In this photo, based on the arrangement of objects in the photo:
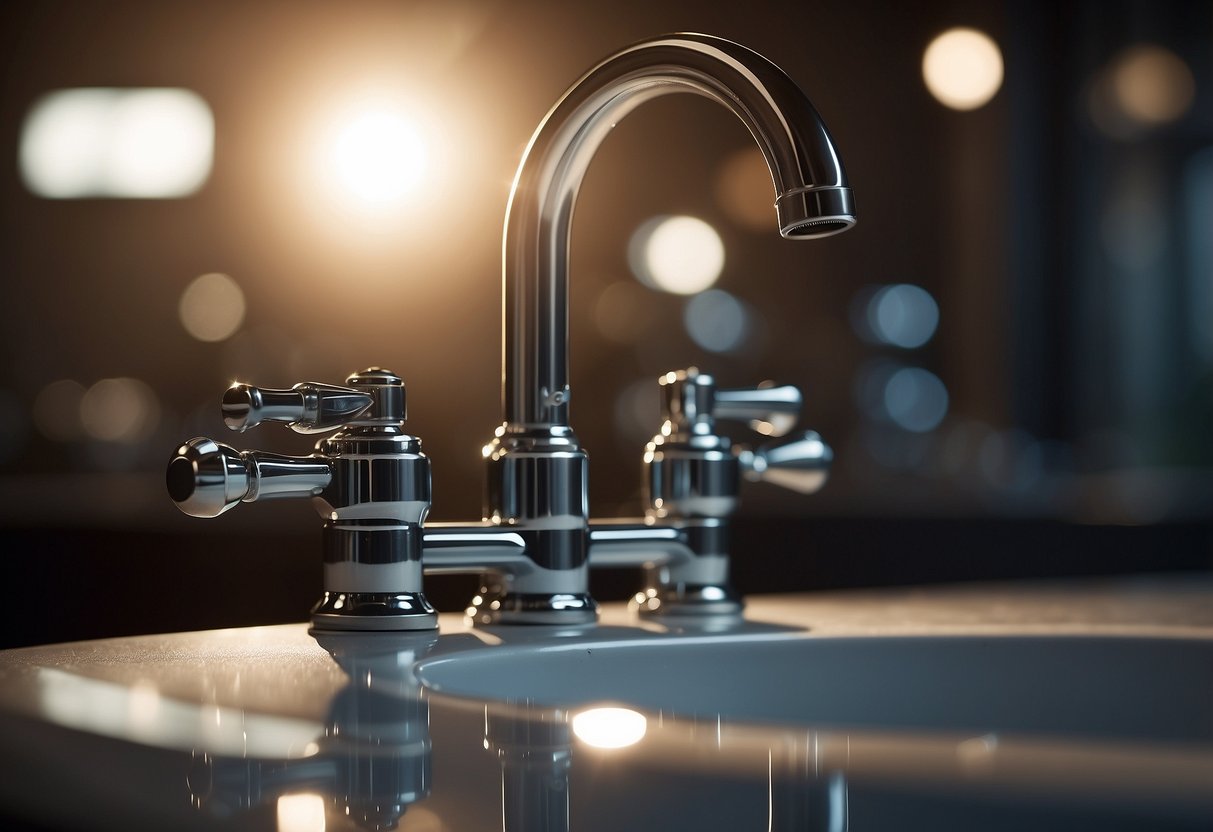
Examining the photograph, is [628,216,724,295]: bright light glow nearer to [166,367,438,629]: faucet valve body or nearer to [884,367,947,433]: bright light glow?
[884,367,947,433]: bright light glow

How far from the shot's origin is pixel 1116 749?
0.30 m

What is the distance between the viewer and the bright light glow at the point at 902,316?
2.61 meters

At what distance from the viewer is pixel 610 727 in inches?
13.5

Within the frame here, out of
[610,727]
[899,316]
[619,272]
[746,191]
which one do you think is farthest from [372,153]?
[610,727]

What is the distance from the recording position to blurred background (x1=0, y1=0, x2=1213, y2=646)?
1646 millimetres

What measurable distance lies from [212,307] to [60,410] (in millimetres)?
331

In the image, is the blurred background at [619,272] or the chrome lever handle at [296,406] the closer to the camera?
the chrome lever handle at [296,406]

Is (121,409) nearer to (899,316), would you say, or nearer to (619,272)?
(619,272)

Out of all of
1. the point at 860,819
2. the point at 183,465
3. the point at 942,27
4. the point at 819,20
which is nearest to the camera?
the point at 860,819

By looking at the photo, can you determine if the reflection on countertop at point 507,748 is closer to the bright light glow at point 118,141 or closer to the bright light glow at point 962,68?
the bright light glow at point 118,141

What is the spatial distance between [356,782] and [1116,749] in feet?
0.54

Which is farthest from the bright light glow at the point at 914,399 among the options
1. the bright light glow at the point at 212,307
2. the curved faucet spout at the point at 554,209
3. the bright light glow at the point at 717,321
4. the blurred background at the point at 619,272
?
the curved faucet spout at the point at 554,209

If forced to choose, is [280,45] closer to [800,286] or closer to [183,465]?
[800,286]

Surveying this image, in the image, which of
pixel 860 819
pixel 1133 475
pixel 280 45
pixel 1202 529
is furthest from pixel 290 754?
pixel 1133 475
